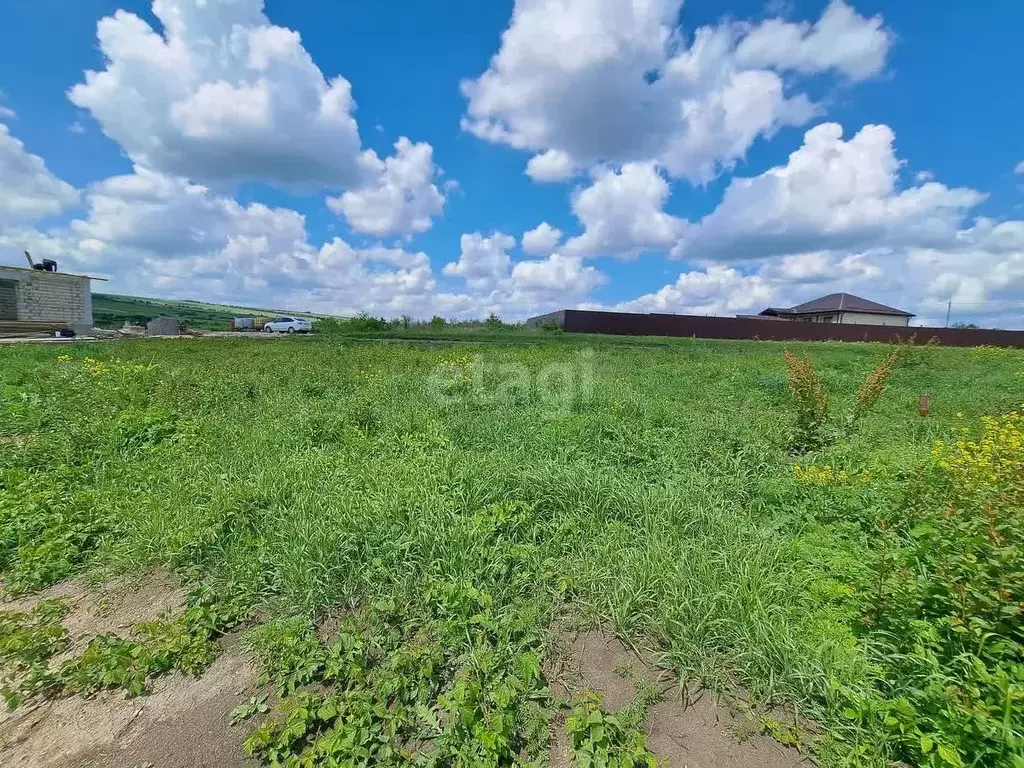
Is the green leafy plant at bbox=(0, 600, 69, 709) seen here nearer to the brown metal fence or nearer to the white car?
the brown metal fence

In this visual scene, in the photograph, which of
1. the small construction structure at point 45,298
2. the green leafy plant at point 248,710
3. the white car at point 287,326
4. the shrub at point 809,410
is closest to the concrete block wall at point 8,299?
the small construction structure at point 45,298

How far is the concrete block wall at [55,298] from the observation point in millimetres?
18141

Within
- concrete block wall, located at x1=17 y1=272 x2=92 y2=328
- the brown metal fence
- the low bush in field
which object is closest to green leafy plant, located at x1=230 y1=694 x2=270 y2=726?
the low bush in field

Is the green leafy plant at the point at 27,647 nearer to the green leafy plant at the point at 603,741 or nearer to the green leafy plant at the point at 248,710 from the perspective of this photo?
the green leafy plant at the point at 248,710

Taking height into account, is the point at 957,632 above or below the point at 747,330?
below

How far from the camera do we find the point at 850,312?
39156 millimetres

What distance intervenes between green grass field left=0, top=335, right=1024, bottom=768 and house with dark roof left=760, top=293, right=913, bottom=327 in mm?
40583

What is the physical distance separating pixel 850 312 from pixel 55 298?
5252 centimetres

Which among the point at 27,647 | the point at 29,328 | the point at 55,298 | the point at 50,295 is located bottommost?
the point at 27,647

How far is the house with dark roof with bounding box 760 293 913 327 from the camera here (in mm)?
39156

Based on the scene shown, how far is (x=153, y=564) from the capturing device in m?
2.79

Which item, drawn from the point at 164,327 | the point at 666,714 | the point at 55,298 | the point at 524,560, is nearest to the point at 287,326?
the point at 164,327

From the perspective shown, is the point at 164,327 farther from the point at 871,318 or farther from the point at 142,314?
the point at 871,318

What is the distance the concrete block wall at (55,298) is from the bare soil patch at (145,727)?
79.3 ft
